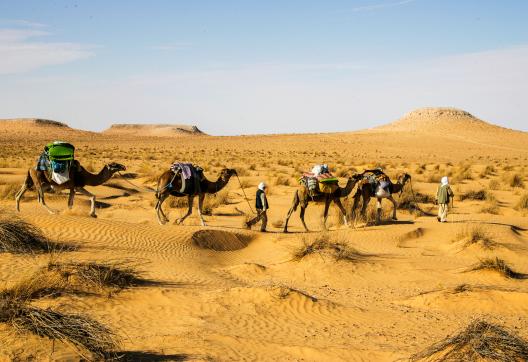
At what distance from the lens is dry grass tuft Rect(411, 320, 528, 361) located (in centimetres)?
712

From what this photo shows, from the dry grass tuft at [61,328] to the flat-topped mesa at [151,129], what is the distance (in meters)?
138

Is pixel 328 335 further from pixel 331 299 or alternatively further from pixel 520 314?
pixel 520 314

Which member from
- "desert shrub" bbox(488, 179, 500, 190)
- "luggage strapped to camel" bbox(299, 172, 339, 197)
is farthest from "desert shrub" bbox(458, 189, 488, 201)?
"luggage strapped to camel" bbox(299, 172, 339, 197)

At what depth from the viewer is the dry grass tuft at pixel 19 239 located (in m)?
12.4

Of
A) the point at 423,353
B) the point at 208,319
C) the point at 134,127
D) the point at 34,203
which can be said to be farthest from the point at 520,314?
the point at 134,127

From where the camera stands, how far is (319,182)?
17.3 m

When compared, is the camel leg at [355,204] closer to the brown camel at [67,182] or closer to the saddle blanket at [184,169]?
the saddle blanket at [184,169]

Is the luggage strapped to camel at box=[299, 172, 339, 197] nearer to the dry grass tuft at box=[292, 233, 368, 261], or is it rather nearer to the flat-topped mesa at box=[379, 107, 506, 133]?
the dry grass tuft at box=[292, 233, 368, 261]

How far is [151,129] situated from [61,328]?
490ft

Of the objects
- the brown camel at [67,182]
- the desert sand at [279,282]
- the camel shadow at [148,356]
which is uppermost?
the brown camel at [67,182]

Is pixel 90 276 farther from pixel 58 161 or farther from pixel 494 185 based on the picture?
pixel 494 185

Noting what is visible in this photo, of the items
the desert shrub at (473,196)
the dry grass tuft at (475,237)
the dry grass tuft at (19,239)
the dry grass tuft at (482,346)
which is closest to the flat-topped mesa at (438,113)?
the desert shrub at (473,196)

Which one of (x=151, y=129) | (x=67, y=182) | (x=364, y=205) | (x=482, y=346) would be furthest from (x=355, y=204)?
(x=151, y=129)

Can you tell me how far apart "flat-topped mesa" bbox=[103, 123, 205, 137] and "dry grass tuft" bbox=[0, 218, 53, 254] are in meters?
132
